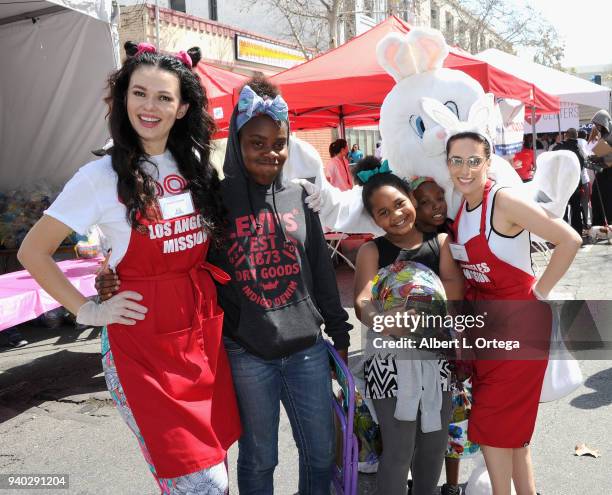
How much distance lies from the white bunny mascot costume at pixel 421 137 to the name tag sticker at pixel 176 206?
0.47 m

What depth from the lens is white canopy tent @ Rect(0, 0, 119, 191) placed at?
5.73 meters

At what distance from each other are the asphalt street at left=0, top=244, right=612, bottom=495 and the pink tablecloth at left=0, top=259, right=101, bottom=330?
2.25 feet

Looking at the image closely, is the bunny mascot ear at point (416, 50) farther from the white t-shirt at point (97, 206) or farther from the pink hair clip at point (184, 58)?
the white t-shirt at point (97, 206)

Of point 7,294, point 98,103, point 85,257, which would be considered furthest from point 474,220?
point 98,103

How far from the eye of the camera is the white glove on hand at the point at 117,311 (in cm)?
182

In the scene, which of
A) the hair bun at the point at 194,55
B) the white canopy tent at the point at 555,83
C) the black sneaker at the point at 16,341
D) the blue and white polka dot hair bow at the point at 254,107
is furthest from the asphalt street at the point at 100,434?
the white canopy tent at the point at 555,83

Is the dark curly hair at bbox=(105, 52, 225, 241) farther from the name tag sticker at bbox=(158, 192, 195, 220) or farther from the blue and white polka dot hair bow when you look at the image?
the blue and white polka dot hair bow

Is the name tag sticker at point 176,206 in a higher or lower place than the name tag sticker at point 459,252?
higher

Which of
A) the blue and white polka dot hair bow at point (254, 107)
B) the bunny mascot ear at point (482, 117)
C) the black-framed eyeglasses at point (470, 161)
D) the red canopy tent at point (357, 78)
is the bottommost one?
the black-framed eyeglasses at point (470, 161)

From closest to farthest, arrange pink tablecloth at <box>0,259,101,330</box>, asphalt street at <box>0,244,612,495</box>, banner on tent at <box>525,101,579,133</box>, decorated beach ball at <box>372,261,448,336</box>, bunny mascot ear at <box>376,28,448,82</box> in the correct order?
decorated beach ball at <box>372,261,448,336</box> < bunny mascot ear at <box>376,28,448,82</box> < asphalt street at <box>0,244,612,495</box> < pink tablecloth at <box>0,259,101,330</box> < banner on tent at <box>525,101,579,133</box>

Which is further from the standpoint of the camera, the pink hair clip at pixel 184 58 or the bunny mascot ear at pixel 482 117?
the bunny mascot ear at pixel 482 117

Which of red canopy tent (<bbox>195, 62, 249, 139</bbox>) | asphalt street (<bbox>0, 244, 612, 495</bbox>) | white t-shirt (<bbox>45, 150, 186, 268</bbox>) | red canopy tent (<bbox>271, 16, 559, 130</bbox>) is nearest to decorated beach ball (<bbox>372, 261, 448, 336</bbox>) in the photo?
asphalt street (<bbox>0, 244, 612, 495</bbox>)

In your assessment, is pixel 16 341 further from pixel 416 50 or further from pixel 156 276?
pixel 416 50

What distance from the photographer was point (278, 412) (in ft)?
6.97
